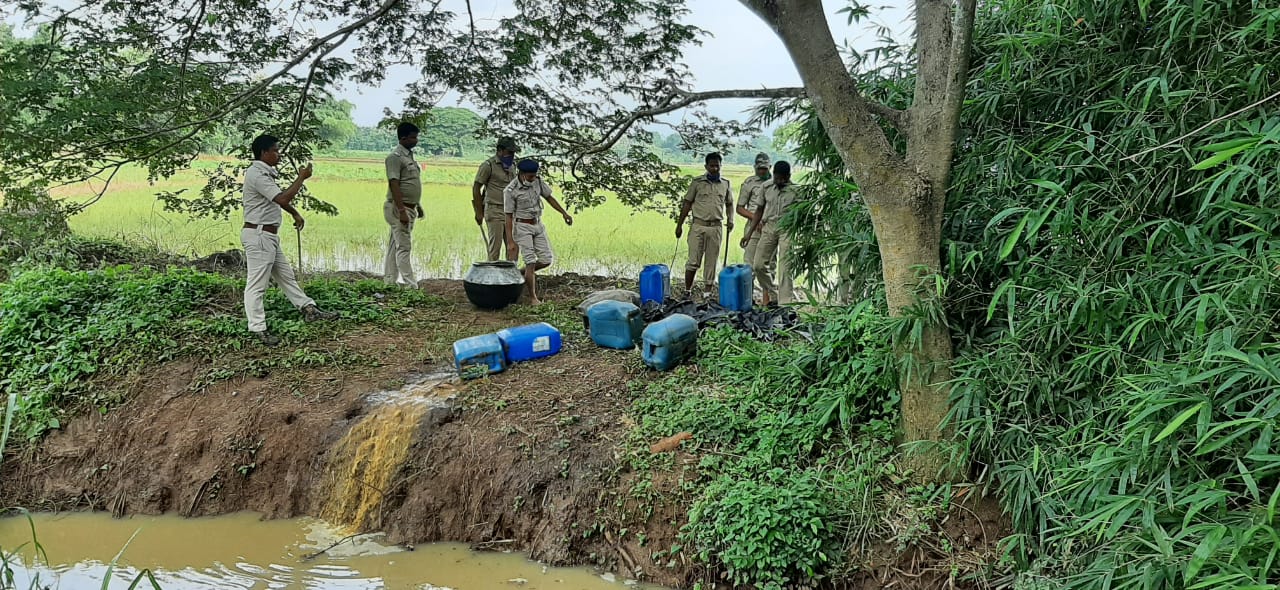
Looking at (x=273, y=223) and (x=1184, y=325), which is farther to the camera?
(x=273, y=223)

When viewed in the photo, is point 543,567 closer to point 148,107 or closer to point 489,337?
point 489,337

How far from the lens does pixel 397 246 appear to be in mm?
7656

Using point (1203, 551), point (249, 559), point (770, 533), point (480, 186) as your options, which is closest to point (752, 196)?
point (480, 186)

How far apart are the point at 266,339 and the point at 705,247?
4444 millimetres

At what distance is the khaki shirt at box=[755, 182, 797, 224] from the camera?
23.5 feet

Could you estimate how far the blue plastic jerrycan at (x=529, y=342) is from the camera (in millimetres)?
5594

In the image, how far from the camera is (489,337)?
5477mm

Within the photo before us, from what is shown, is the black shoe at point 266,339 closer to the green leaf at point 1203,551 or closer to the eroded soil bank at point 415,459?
the eroded soil bank at point 415,459

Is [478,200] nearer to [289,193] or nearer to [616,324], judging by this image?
[289,193]

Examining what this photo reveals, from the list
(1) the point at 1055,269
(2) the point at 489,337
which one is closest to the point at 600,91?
(2) the point at 489,337

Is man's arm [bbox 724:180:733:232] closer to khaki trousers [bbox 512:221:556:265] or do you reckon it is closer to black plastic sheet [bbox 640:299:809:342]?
black plastic sheet [bbox 640:299:809:342]

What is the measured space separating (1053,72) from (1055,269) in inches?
40.0

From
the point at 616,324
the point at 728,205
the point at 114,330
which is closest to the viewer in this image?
the point at 114,330

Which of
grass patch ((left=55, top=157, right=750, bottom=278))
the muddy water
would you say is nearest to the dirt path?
the muddy water
